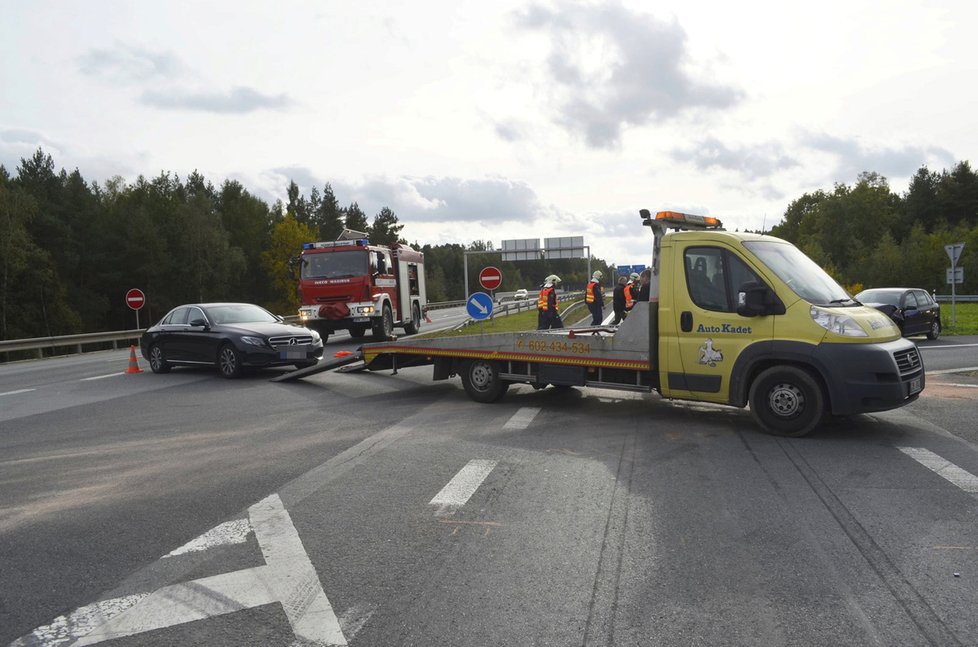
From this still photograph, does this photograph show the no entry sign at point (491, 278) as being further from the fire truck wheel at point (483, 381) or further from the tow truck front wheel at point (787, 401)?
the tow truck front wheel at point (787, 401)

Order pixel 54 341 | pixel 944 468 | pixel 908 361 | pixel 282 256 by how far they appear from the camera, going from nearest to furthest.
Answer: pixel 944 468, pixel 908 361, pixel 54 341, pixel 282 256

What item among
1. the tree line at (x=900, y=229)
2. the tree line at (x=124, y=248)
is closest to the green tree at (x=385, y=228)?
the tree line at (x=124, y=248)

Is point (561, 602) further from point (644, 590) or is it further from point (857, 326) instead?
point (857, 326)

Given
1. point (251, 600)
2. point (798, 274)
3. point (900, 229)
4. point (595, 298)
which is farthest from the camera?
point (900, 229)

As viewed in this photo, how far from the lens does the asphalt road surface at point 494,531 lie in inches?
140

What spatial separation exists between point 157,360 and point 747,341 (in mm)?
12638

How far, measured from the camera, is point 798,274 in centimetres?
818

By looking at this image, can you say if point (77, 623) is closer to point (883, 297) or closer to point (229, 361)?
point (229, 361)

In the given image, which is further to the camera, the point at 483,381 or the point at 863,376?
the point at 483,381

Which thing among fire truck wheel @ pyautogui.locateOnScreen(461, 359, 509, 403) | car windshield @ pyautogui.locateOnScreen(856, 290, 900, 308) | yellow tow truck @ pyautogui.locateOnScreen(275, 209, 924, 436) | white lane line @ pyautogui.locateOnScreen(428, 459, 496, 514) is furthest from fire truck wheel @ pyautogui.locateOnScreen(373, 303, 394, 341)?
white lane line @ pyautogui.locateOnScreen(428, 459, 496, 514)

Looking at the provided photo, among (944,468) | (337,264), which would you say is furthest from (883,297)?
(944,468)

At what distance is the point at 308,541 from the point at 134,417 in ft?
21.2

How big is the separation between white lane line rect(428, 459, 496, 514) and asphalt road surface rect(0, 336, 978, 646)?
0.12 ft

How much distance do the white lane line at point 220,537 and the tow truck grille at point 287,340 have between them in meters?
9.47
